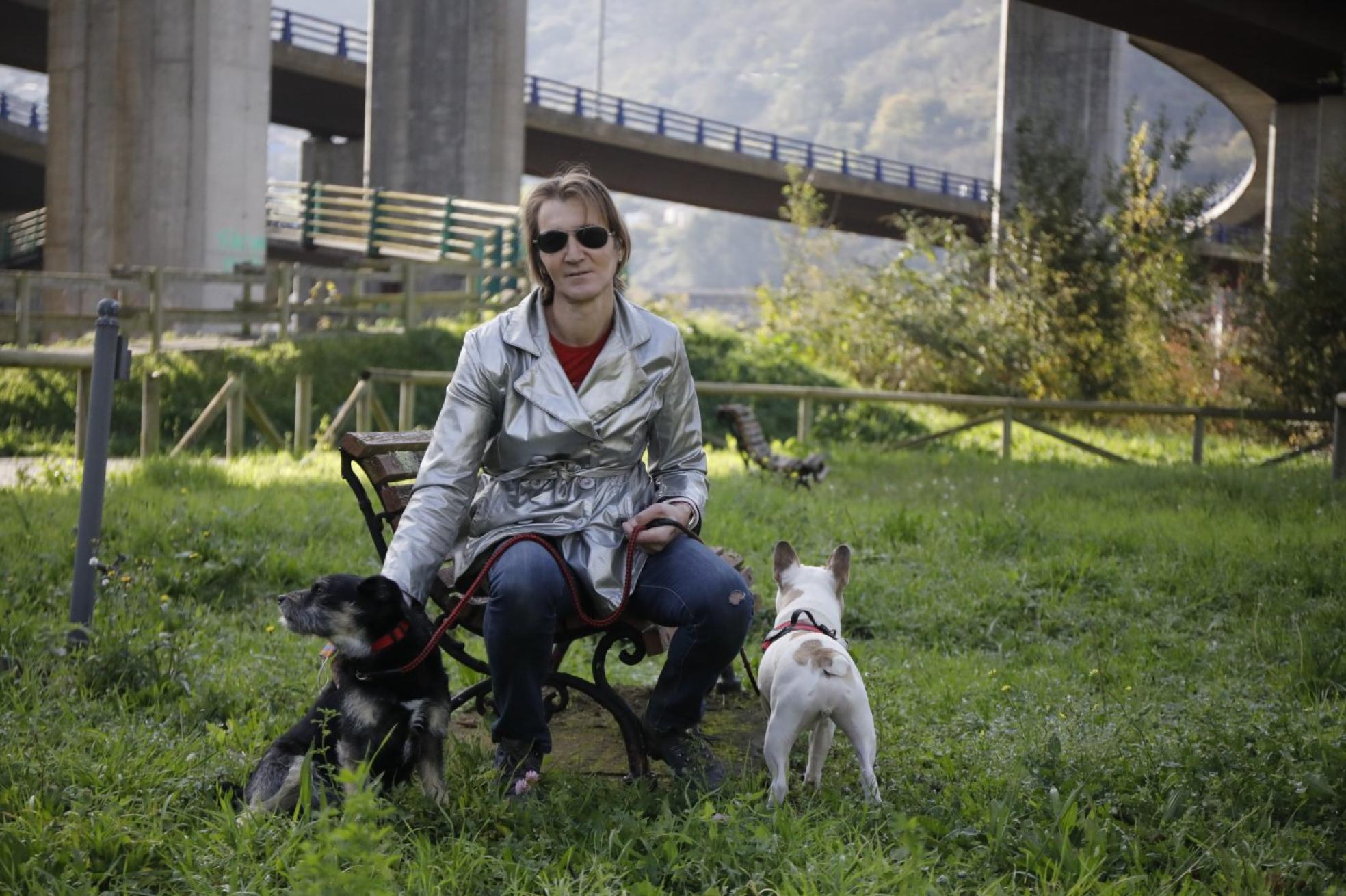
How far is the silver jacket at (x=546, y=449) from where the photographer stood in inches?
157

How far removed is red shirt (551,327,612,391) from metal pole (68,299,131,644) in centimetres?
195

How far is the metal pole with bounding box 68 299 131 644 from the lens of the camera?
5.12 metres

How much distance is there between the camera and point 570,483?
4.12m

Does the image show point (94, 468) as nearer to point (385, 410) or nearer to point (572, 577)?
point (572, 577)

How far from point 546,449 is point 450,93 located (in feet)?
78.8


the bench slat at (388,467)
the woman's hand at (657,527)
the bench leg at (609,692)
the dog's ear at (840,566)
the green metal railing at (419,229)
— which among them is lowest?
the bench leg at (609,692)

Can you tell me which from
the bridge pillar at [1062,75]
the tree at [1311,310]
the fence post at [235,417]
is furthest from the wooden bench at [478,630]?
the bridge pillar at [1062,75]

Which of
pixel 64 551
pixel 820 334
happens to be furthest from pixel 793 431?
pixel 64 551

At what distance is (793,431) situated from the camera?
17984mm

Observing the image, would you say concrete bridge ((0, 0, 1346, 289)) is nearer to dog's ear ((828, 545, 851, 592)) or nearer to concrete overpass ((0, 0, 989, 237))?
concrete overpass ((0, 0, 989, 237))

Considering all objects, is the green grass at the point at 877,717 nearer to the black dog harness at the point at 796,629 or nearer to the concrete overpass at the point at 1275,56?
the black dog harness at the point at 796,629

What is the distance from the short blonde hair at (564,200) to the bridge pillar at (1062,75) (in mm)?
20424

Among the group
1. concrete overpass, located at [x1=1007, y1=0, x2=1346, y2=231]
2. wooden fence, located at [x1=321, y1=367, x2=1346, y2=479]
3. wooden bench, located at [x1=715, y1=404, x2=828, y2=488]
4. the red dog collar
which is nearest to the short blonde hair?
the red dog collar

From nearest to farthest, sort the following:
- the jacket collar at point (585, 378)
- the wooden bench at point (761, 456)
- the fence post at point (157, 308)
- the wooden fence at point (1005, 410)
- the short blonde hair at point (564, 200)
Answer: the jacket collar at point (585, 378)
the short blonde hair at point (564, 200)
the wooden bench at point (761, 456)
the wooden fence at point (1005, 410)
the fence post at point (157, 308)
